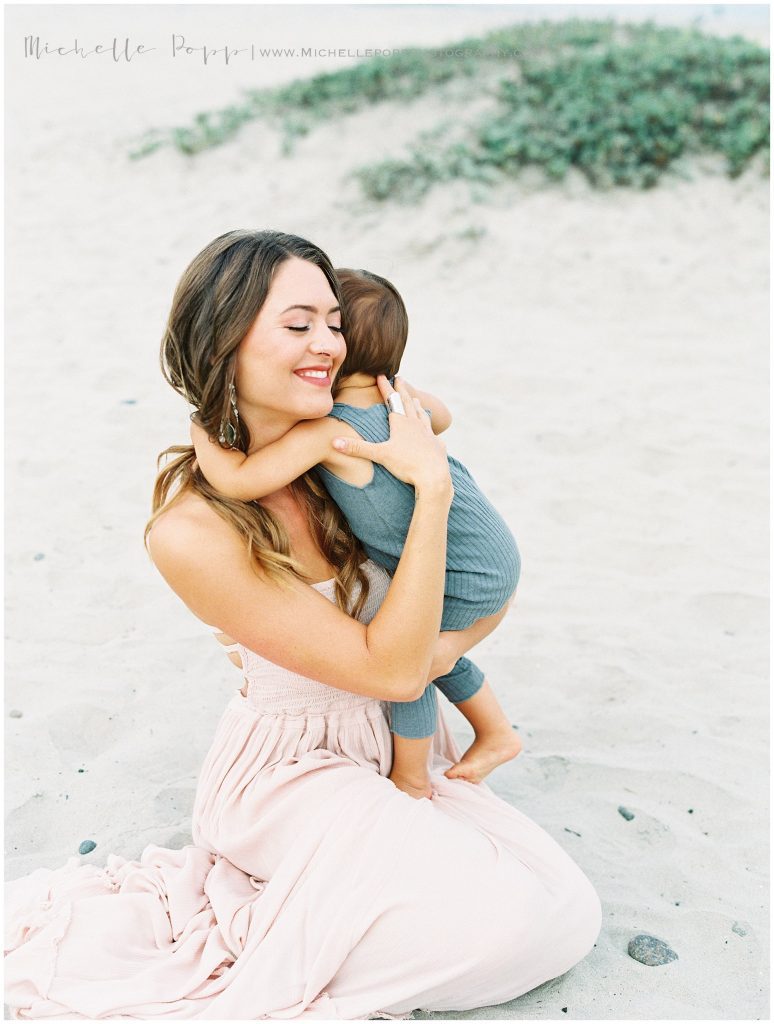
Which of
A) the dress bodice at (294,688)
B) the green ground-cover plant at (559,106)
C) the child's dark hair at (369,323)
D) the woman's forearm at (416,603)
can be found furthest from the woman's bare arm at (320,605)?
the green ground-cover plant at (559,106)

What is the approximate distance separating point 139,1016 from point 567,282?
6.49 m

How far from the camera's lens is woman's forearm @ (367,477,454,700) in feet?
7.86

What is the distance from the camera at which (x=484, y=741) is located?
3.00m

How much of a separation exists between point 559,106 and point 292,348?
23.8 ft

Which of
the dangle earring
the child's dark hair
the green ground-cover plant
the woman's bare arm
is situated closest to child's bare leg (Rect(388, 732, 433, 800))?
the woman's bare arm

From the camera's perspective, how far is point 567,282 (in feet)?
25.8

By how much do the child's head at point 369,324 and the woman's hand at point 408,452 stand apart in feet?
0.63

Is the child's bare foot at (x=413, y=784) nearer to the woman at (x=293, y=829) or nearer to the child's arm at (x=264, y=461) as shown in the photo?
the woman at (x=293, y=829)

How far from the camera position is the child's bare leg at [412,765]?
268cm

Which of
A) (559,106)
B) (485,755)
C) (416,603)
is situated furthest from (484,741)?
(559,106)

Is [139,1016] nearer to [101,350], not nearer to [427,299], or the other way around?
[101,350]

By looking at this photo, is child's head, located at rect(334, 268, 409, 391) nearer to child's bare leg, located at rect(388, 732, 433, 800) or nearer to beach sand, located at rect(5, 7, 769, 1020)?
child's bare leg, located at rect(388, 732, 433, 800)

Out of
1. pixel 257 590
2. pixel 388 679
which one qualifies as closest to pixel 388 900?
pixel 388 679

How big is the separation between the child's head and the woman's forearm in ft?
1.55
